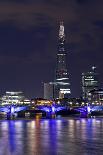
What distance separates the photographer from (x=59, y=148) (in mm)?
61406

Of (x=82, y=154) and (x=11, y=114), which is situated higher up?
(x=11, y=114)

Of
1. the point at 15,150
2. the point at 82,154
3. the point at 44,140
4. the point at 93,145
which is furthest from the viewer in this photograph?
the point at 44,140

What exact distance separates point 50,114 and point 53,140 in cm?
11426

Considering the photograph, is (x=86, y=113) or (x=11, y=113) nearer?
(x=11, y=113)

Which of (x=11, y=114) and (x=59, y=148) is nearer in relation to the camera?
(x=59, y=148)

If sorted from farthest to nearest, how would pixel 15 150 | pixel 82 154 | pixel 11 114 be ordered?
pixel 11 114
pixel 15 150
pixel 82 154

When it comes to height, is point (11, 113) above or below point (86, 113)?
below

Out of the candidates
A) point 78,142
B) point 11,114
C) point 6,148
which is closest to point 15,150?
point 6,148

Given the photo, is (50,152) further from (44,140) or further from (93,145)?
(44,140)

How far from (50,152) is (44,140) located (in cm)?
1465

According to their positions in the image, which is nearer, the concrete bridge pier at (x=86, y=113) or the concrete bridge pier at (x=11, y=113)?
the concrete bridge pier at (x=11, y=113)

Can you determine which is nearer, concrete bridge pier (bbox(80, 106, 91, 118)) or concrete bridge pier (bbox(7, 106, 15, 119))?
concrete bridge pier (bbox(7, 106, 15, 119))

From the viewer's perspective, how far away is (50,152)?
57.6 meters

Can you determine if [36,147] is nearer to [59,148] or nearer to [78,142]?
[59,148]
